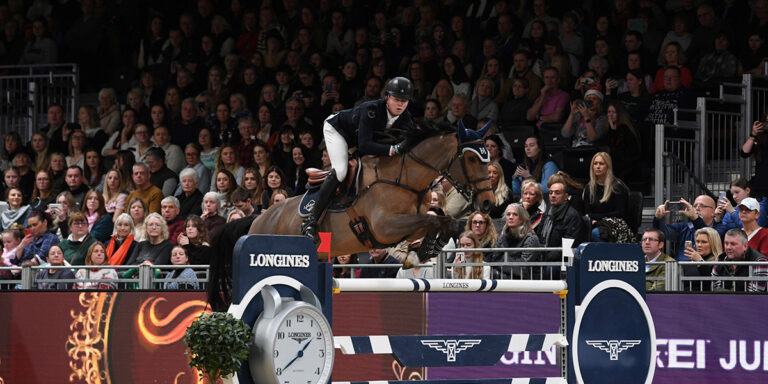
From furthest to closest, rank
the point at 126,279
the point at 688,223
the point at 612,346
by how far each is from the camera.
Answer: the point at 688,223
the point at 126,279
the point at 612,346

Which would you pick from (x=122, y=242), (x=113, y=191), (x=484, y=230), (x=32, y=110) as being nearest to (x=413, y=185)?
(x=484, y=230)

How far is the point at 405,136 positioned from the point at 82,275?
379 cm

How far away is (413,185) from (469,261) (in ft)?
3.64

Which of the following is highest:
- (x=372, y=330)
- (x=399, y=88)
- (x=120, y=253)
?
(x=399, y=88)

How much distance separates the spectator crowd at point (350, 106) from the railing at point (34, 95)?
290 millimetres

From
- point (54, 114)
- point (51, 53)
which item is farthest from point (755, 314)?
point (51, 53)

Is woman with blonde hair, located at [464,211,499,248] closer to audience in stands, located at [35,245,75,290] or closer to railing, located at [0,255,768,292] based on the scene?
railing, located at [0,255,768,292]

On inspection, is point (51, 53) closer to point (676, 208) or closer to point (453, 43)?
point (453, 43)

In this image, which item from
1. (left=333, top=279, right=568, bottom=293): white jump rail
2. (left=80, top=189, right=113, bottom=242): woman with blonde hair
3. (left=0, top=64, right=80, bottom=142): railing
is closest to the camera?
(left=333, top=279, right=568, bottom=293): white jump rail

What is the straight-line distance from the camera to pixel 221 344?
5.11 m

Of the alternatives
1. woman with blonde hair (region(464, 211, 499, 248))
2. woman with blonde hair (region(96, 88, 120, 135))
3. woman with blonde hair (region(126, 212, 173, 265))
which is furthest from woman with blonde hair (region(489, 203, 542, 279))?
woman with blonde hair (region(96, 88, 120, 135))

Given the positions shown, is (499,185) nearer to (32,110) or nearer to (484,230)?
(484,230)

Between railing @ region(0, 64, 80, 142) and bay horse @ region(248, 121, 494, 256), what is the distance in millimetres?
9063

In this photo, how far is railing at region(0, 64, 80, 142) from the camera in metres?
17.0
